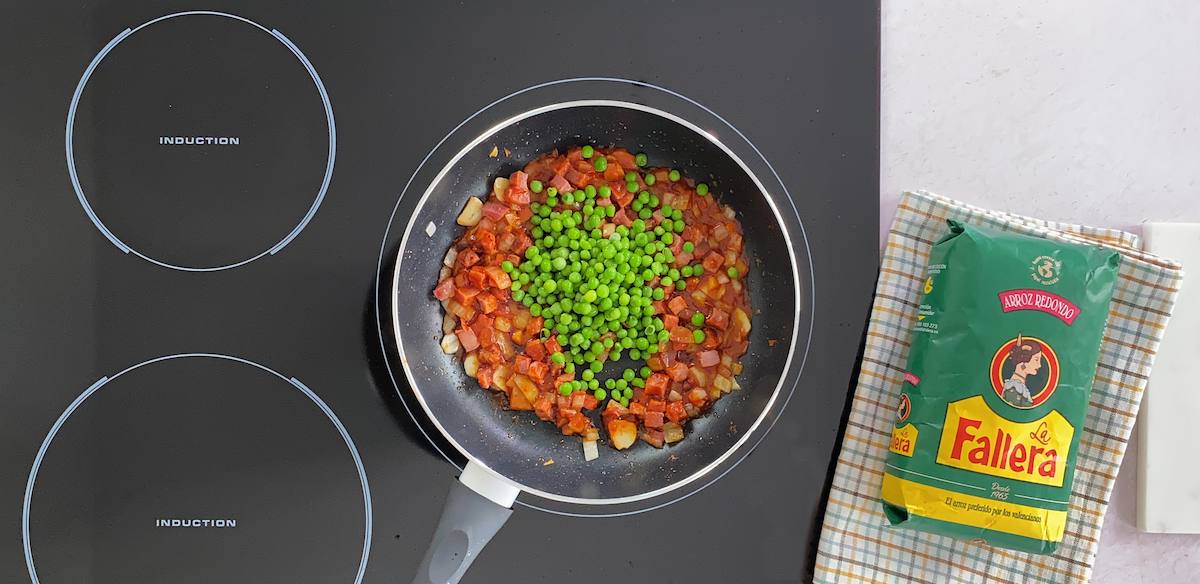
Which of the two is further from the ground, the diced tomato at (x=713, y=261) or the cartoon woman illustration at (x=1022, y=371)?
the diced tomato at (x=713, y=261)

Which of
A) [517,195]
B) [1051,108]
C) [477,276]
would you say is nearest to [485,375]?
[477,276]

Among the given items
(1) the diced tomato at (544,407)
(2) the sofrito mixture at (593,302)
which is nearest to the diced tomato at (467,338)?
(2) the sofrito mixture at (593,302)

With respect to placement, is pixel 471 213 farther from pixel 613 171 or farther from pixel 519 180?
pixel 613 171

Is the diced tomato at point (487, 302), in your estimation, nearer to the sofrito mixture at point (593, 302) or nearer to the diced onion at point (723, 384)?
the sofrito mixture at point (593, 302)

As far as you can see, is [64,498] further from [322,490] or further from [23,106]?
[23,106]

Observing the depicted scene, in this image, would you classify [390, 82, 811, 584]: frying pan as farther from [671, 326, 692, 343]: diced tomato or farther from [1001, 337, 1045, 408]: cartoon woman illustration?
[1001, 337, 1045, 408]: cartoon woman illustration

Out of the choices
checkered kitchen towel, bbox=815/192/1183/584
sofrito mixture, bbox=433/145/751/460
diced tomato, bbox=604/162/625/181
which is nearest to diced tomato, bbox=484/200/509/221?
sofrito mixture, bbox=433/145/751/460

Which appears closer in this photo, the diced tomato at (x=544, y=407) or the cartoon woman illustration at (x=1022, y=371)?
the cartoon woman illustration at (x=1022, y=371)

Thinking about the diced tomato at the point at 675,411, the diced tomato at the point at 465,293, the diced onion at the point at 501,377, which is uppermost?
the diced tomato at the point at 465,293
